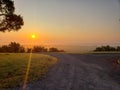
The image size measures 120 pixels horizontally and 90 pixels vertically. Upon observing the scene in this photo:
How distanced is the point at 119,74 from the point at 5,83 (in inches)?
347

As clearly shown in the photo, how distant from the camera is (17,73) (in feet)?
56.7

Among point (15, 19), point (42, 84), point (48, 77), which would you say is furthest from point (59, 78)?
point (15, 19)

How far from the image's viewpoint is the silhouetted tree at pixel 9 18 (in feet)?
102

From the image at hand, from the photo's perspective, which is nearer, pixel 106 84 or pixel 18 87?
pixel 18 87

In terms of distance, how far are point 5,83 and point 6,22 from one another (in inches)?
765

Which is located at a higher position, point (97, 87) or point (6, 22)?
point (6, 22)

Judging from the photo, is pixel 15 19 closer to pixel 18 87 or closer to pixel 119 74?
pixel 119 74

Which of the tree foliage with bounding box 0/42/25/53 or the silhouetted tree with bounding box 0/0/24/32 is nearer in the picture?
the silhouetted tree with bounding box 0/0/24/32

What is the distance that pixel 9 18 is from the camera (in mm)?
32094

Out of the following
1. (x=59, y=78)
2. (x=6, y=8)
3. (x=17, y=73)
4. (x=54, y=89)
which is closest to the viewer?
(x=54, y=89)

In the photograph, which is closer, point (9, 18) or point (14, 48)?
point (9, 18)

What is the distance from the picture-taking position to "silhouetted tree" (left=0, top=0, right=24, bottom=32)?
31.2 m

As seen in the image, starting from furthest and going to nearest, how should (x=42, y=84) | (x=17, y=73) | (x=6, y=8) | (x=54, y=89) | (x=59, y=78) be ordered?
(x=6, y=8) < (x=17, y=73) < (x=59, y=78) < (x=42, y=84) < (x=54, y=89)

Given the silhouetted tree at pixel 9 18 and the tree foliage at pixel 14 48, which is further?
the tree foliage at pixel 14 48
